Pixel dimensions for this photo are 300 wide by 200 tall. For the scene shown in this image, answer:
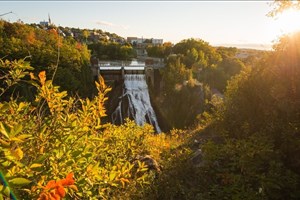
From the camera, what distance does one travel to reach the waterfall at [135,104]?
2658cm

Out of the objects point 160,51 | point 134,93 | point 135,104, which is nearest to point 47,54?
point 134,93

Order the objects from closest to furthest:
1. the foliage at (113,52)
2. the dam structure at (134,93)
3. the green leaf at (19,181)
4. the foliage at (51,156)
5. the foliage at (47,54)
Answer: the green leaf at (19,181) < the foliage at (51,156) < the foliage at (47,54) < the dam structure at (134,93) < the foliage at (113,52)

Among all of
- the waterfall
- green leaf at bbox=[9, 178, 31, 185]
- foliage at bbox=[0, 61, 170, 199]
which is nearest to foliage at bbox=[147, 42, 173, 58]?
the waterfall

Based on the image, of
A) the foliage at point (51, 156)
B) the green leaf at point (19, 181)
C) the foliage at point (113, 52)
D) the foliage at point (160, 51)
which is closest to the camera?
the green leaf at point (19, 181)

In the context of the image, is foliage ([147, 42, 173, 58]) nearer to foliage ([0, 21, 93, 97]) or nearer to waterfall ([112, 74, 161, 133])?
waterfall ([112, 74, 161, 133])

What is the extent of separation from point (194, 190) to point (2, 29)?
26324 mm

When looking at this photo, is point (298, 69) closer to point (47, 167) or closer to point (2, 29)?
point (47, 167)

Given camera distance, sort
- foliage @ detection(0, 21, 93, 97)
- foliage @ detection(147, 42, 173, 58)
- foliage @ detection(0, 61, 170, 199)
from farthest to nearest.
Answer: foliage @ detection(147, 42, 173, 58) → foliage @ detection(0, 21, 93, 97) → foliage @ detection(0, 61, 170, 199)

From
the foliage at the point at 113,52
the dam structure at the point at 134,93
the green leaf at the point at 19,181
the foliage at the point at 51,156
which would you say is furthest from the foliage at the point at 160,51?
the green leaf at the point at 19,181

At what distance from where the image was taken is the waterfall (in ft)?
87.2

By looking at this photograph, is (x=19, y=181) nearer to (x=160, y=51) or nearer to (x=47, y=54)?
(x=47, y=54)

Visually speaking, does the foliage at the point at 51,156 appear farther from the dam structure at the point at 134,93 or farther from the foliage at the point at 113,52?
the foliage at the point at 113,52

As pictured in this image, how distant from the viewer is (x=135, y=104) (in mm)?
27703

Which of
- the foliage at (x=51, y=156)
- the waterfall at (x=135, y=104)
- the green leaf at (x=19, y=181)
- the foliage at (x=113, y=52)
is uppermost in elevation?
the green leaf at (x=19, y=181)
